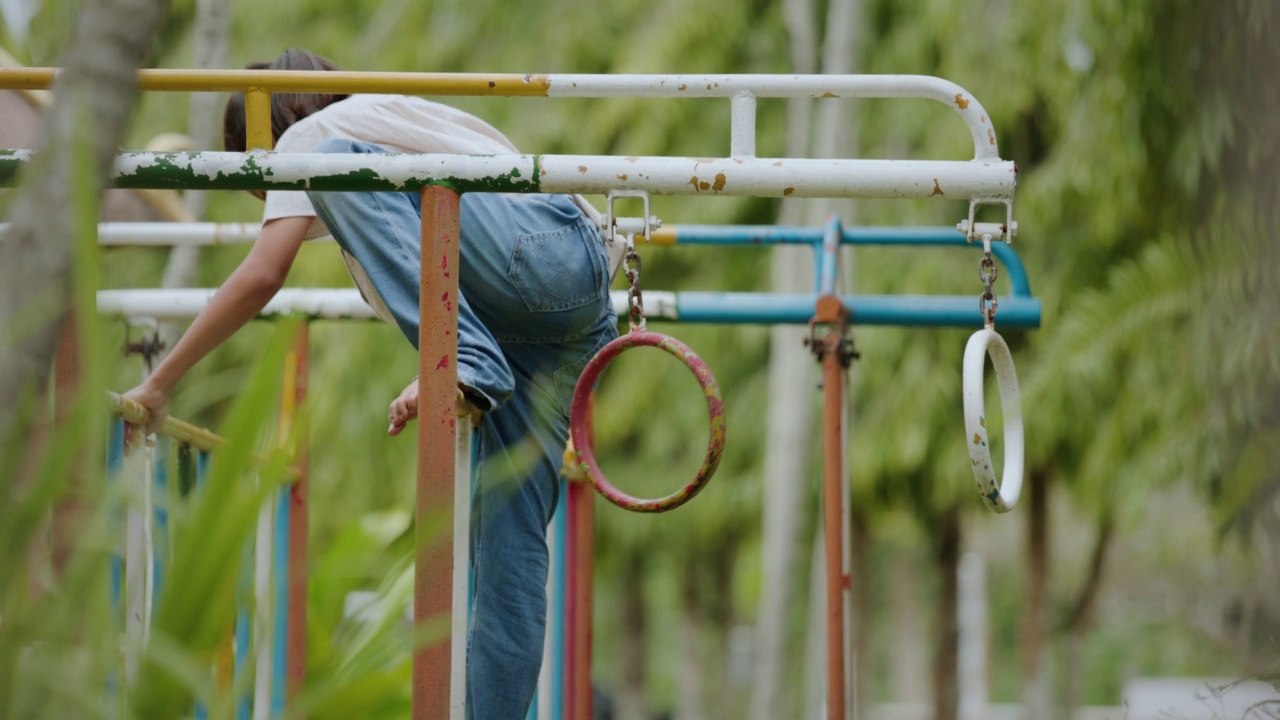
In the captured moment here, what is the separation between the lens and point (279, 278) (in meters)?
1.98

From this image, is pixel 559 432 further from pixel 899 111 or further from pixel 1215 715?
pixel 899 111

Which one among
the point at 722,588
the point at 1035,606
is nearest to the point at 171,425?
the point at 1035,606

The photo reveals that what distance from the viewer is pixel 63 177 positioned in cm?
110

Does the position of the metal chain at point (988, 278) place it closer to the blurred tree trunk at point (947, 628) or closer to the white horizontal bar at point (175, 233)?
the white horizontal bar at point (175, 233)

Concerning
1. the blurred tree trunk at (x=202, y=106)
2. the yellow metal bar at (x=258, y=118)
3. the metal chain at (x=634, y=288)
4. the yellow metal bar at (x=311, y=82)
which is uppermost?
the blurred tree trunk at (x=202, y=106)

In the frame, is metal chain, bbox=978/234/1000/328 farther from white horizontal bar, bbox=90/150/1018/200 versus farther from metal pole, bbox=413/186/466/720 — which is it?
metal pole, bbox=413/186/466/720

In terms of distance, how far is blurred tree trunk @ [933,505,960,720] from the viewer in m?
7.88

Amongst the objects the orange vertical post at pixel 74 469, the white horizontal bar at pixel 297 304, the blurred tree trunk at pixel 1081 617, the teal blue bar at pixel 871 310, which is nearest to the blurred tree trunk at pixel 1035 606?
the blurred tree trunk at pixel 1081 617

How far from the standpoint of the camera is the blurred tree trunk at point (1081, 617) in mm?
7363

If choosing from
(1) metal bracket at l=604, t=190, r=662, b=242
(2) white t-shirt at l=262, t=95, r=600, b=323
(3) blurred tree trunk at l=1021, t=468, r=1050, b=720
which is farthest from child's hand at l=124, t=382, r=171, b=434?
(3) blurred tree trunk at l=1021, t=468, r=1050, b=720

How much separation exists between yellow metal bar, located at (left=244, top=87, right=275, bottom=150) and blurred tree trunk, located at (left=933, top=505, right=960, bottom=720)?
6.40m

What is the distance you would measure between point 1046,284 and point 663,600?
14.1 metres

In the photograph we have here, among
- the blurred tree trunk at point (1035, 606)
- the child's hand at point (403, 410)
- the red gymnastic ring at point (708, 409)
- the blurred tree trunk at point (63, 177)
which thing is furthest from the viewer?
the blurred tree trunk at point (1035, 606)

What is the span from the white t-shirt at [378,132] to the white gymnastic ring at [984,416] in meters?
0.57
